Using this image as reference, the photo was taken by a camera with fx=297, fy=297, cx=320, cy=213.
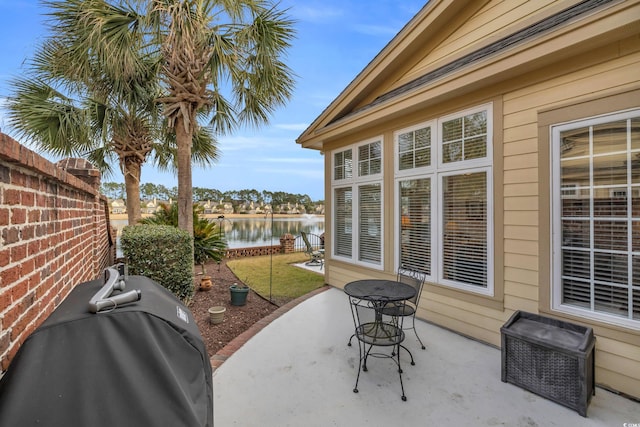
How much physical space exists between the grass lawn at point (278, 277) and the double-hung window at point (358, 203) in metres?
1.29

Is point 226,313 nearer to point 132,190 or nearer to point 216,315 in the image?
point 216,315

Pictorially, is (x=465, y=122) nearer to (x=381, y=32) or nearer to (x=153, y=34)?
(x=153, y=34)

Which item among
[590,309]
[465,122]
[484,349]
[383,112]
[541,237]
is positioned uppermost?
[383,112]

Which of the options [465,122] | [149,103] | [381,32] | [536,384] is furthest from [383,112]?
[381,32]

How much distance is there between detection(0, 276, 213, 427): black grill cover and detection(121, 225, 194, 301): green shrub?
4.09 m

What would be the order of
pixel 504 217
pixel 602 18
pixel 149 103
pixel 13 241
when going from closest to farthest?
pixel 13 241
pixel 602 18
pixel 504 217
pixel 149 103

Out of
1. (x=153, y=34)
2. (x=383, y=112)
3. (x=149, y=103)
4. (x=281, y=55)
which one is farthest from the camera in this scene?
(x=149, y=103)

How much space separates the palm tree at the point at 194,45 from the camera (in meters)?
4.77

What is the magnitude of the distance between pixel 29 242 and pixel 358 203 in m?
4.72

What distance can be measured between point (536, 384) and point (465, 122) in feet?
9.90

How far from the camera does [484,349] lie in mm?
3523

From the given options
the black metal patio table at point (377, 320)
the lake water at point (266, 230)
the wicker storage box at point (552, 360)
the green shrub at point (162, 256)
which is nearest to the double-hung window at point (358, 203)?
the black metal patio table at point (377, 320)

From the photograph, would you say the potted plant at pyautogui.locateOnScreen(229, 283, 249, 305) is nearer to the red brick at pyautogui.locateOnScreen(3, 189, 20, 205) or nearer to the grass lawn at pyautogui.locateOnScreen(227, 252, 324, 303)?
the grass lawn at pyautogui.locateOnScreen(227, 252, 324, 303)

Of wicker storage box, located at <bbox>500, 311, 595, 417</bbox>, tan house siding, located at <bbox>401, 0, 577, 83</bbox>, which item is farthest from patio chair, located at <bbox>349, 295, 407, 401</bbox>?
tan house siding, located at <bbox>401, 0, 577, 83</bbox>
